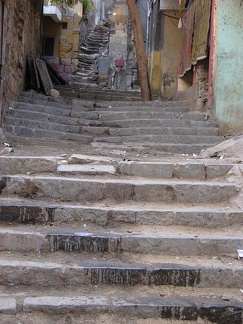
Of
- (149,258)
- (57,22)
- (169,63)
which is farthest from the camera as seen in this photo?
(57,22)

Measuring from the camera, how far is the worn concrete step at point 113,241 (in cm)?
360

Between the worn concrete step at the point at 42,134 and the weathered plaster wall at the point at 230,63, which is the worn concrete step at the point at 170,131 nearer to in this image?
the weathered plaster wall at the point at 230,63

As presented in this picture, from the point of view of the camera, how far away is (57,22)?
1930 centimetres

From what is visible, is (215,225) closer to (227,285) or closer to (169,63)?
(227,285)

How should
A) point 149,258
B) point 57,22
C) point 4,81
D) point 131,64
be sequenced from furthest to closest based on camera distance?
point 131,64, point 57,22, point 4,81, point 149,258

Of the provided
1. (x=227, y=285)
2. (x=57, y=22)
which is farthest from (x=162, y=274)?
(x=57, y=22)

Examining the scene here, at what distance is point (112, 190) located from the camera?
13.8 ft

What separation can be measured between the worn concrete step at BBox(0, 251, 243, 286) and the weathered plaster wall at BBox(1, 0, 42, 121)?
16.2ft

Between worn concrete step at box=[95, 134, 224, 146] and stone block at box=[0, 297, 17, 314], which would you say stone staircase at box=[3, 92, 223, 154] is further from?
stone block at box=[0, 297, 17, 314]

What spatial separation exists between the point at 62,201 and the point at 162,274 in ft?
3.94

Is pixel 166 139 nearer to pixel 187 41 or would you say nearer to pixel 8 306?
pixel 187 41

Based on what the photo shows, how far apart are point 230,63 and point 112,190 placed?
5443 millimetres

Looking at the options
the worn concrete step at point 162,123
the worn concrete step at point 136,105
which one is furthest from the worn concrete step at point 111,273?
the worn concrete step at point 136,105

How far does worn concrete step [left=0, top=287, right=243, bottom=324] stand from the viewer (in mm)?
3047
